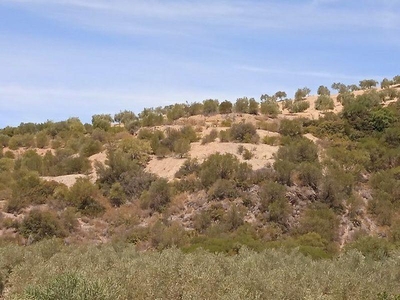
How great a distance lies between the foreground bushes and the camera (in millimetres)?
13625

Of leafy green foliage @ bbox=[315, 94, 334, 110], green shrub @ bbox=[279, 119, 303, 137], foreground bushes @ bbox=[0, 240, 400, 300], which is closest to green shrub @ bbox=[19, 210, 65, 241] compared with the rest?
foreground bushes @ bbox=[0, 240, 400, 300]

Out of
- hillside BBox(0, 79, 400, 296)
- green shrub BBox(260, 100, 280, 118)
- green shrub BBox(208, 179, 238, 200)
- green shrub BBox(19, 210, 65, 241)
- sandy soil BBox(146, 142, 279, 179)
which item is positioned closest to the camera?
hillside BBox(0, 79, 400, 296)

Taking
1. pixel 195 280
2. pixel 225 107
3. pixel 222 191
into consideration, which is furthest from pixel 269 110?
pixel 195 280

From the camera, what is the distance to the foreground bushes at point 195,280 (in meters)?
13.6

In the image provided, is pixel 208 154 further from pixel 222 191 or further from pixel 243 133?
pixel 222 191

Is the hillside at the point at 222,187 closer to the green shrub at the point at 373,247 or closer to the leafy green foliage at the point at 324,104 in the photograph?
the green shrub at the point at 373,247

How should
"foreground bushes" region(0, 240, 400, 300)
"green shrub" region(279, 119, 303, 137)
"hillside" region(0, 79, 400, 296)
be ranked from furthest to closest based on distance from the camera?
"green shrub" region(279, 119, 303, 137)
"hillside" region(0, 79, 400, 296)
"foreground bushes" region(0, 240, 400, 300)

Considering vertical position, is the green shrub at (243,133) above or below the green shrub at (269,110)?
below

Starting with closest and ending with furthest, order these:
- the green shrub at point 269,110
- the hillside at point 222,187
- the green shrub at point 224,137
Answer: the hillside at point 222,187 < the green shrub at point 224,137 < the green shrub at point 269,110

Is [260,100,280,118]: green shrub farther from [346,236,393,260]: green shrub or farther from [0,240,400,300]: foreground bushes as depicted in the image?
[0,240,400,300]: foreground bushes

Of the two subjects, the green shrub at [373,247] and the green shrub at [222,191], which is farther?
the green shrub at [222,191]

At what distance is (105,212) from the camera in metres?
40.5

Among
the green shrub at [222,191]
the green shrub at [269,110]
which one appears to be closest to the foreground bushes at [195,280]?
the green shrub at [222,191]

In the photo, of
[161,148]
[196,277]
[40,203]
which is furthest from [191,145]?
[196,277]
